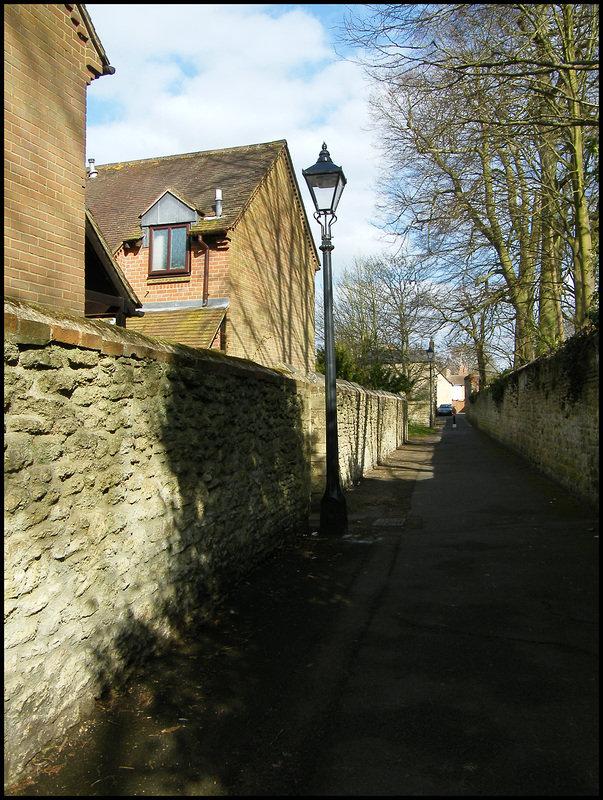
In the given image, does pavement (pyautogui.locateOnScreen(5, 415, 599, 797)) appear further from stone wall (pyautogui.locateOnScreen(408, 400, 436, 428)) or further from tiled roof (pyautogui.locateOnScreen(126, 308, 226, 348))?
stone wall (pyautogui.locateOnScreen(408, 400, 436, 428))

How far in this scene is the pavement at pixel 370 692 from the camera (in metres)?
2.80

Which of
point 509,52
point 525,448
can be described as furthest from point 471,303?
point 509,52

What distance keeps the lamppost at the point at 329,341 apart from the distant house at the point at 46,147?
306 cm

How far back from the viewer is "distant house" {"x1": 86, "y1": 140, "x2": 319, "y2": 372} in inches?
631

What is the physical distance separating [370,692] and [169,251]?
14.8m

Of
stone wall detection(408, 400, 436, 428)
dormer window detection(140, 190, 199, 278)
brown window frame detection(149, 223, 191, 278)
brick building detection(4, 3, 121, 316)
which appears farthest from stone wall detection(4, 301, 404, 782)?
stone wall detection(408, 400, 436, 428)

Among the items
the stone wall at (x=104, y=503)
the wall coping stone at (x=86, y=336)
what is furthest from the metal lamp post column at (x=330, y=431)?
the wall coping stone at (x=86, y=336)

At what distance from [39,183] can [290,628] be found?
538 cm

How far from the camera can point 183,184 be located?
61.5 ft

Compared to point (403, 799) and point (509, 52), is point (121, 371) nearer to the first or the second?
point (403, 799)

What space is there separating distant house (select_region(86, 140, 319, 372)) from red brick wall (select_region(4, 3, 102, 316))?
7223mm

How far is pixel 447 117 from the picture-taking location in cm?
1062

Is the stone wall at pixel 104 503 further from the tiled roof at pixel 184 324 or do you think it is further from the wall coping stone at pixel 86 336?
the tiled roof at pixel 184 324

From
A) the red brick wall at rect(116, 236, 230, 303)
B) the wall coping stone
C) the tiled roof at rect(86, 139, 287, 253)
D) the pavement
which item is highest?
the tiled roof at rect(86, 139, 287, 253)
